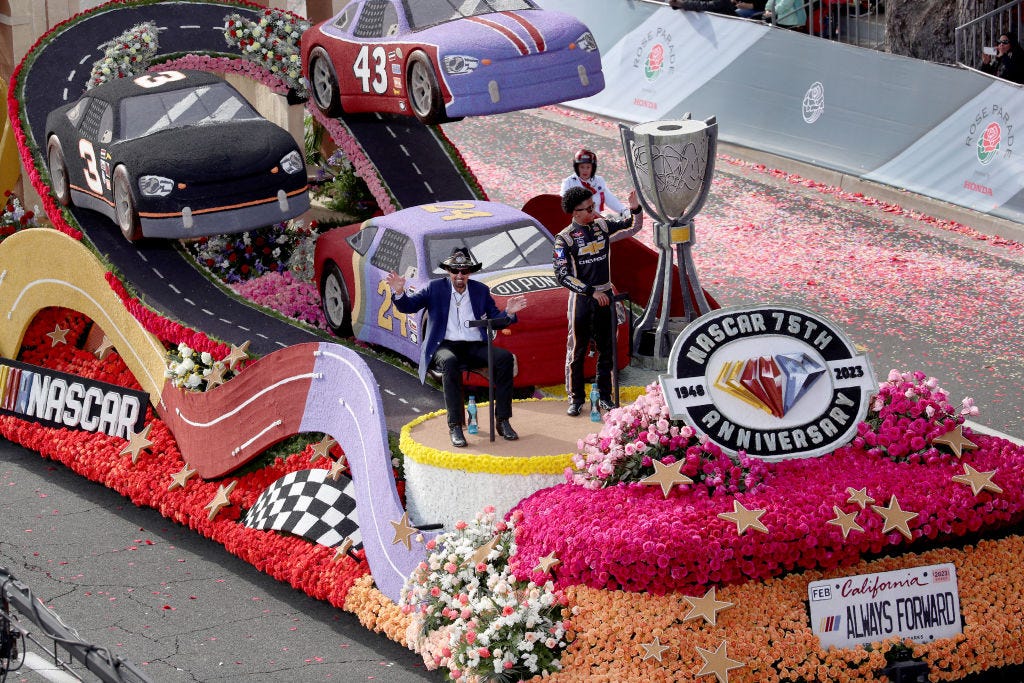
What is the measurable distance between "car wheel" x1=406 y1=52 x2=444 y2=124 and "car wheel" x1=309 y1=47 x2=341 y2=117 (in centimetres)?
124

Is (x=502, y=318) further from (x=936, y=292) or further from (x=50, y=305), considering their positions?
(x=936, y=292)

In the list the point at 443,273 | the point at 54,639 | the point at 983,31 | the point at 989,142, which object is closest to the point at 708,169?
the point at 443,273

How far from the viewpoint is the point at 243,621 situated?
445 inches

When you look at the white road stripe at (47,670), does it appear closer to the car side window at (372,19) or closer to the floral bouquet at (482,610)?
the floral bouquet at (482,610)

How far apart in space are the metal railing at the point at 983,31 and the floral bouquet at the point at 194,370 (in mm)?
11215

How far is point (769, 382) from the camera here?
32.8ft

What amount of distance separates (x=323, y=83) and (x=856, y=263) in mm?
6251

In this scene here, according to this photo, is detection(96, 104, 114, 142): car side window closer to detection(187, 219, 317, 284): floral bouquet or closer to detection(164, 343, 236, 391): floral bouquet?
detection(187, 219, 317, 284): floral bouquet

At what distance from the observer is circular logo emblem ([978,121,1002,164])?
18922mm

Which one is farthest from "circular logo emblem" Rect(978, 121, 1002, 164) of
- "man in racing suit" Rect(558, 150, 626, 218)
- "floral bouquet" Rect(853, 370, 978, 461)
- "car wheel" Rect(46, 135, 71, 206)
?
"car wheel" Rect(46, 135, 71, 206)

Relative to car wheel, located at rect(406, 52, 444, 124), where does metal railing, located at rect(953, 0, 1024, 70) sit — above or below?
below

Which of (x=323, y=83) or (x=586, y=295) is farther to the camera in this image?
(x=323, y=83)

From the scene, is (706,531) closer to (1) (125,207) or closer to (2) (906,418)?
(2) (906,418)

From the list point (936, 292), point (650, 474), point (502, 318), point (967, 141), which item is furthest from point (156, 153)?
point (967, 141)
